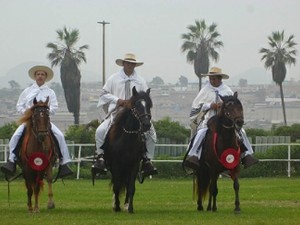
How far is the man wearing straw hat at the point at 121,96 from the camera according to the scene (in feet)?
64.4

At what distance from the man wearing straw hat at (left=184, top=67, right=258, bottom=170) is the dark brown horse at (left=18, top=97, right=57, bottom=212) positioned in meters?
2.86

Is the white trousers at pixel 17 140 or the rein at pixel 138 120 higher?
the rein at pixel 138 120

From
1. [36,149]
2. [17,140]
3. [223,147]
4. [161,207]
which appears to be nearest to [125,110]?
[36,149]

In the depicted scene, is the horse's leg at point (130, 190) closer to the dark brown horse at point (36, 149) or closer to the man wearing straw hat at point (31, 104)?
the man wearing straw hat at point (31, 104)

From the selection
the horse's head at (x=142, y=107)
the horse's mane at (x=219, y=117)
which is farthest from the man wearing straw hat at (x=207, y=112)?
the horse's head at (x=142, y=107)

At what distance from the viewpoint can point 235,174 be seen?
18.9 meters

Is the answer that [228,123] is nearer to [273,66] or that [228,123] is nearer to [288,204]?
[288,204]

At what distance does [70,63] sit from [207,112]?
219 feet

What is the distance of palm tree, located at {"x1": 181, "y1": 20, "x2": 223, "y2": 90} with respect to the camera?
89562mm

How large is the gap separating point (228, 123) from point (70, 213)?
11.5 feet

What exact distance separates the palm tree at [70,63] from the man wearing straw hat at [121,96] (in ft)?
206

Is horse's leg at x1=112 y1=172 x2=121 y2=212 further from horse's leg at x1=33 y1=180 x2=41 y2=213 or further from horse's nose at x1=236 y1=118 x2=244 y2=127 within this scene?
horse's nose at x1=236 y1=118 x2=244 y2=127

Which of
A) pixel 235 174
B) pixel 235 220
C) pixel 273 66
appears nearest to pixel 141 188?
pixel 235 174

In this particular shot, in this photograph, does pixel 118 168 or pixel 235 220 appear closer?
pixel 235 220
